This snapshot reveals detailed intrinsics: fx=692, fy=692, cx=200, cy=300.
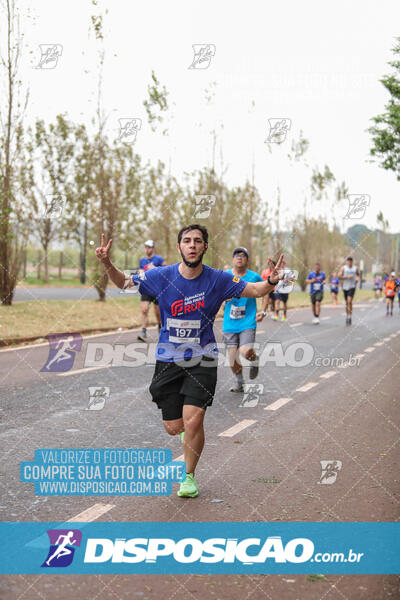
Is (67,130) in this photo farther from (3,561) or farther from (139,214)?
(3,561)

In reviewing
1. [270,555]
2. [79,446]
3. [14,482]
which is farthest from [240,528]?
[79,446]

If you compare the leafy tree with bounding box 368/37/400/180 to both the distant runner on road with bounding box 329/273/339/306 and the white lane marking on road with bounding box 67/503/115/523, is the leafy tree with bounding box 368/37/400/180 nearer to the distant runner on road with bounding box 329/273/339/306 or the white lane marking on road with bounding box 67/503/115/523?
the distant runner on road with bounding box 329/273/339/306

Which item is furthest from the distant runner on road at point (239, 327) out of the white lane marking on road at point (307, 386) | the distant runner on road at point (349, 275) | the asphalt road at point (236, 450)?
the distant runner on road at point (349, 275)

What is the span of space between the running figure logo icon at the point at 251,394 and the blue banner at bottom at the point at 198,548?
12.9ft

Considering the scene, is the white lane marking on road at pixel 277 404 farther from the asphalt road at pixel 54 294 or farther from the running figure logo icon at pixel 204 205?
the asphalt road at pixel 54 294

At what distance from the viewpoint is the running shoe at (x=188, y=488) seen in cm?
471

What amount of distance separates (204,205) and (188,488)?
20213 millimetres

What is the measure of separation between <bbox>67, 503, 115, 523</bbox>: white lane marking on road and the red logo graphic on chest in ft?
4.44

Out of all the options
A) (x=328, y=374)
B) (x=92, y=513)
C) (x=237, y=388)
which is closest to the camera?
(x=92, y=513)

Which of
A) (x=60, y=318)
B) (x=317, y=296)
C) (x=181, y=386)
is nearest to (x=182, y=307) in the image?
(x=181, y=386)

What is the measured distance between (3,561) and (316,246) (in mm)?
41957

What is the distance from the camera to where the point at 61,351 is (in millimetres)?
12320

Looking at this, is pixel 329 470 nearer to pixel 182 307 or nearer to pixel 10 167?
pixel 182 307

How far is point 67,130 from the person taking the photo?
31516 mm
